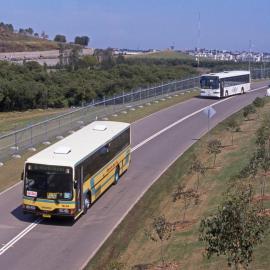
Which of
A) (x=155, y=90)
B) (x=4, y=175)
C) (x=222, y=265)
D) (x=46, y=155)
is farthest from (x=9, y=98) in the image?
(x=222, y=265)

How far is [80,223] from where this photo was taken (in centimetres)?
2180

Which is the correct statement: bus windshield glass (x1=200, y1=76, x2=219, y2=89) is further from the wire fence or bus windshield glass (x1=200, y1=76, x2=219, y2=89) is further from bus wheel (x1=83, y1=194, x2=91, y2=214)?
bus wheel (x1=83, y1=194, x2=91, y2=214)

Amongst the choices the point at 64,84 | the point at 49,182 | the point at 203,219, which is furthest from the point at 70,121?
the point at 64,84

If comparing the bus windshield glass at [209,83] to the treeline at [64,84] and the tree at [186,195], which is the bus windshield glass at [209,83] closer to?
the treeline at [64,84]

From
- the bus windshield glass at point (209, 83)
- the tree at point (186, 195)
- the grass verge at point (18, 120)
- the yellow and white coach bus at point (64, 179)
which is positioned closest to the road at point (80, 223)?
the yellow and white coach bus at point (64, 179)

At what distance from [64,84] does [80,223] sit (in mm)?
67517

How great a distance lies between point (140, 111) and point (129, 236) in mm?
30422

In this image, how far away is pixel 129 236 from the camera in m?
20.2

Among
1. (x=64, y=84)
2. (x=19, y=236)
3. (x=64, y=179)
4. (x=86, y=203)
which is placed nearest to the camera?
(x=19, y=236)

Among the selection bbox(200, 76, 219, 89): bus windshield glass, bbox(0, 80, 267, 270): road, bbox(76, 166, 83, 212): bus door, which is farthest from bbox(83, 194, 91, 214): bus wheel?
bbox(200, 76, 219, 89): bus windshield glass

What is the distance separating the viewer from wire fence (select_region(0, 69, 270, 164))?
32.7m

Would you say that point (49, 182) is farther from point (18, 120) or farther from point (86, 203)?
point (18, 120)

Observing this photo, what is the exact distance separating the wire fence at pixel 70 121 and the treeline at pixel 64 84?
25.0 metres

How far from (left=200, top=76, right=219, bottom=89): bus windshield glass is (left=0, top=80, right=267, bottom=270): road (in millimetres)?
20108
